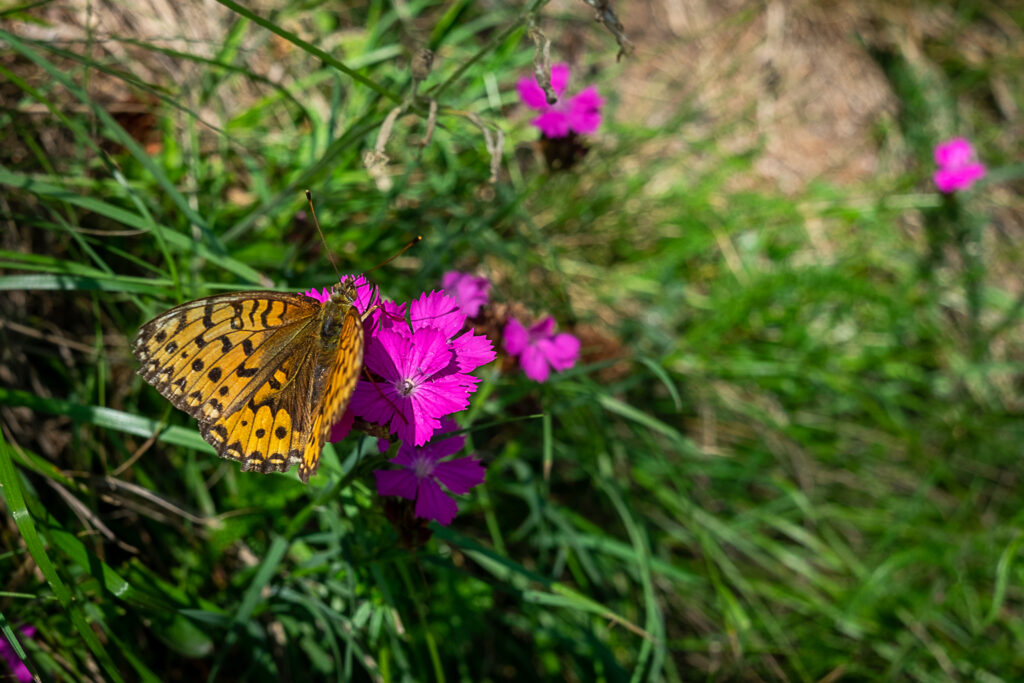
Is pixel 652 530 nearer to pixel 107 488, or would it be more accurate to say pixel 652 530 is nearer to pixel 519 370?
pixel 519 370

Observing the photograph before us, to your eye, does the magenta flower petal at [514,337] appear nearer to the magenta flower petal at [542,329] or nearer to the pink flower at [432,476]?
the magenta flower petal at [542,329]

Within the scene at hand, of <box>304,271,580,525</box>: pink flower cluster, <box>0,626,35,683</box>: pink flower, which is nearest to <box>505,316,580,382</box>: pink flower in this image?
<box>304,271,580,525</box>: pink flower cluster

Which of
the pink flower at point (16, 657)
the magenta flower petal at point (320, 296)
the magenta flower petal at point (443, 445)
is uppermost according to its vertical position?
the magenta flower petal at point (320, 296)

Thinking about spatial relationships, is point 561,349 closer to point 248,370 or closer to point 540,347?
point 540,347

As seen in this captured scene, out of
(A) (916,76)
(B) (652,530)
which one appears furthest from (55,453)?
(A) (916,76)

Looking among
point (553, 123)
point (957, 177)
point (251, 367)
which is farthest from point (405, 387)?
point (957, 177)

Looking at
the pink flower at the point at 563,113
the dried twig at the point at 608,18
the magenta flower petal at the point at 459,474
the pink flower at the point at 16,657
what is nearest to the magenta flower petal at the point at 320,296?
the magenta flower petal at the point at 459,474

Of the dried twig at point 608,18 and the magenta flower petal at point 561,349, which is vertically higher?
the dried twig at point 608,18
